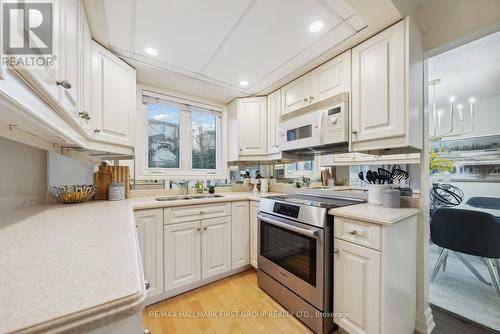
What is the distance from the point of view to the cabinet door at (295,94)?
2004mm

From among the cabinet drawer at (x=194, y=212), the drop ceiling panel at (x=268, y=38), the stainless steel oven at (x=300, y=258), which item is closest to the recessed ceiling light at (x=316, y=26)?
the drop ceiling panel at (x=268, y=38)

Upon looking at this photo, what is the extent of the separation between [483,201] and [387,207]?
2661mm

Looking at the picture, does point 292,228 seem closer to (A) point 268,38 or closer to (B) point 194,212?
(B) point 194,212

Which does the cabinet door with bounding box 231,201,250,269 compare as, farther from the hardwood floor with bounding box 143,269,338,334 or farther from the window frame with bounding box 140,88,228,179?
the window frame with bounding box 140,88,228,179

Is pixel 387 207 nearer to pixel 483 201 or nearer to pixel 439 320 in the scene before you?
pixel 439 320

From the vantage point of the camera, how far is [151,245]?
1699mm

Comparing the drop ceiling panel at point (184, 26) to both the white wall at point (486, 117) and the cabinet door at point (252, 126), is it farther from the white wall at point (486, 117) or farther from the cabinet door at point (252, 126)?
the white wall at point (486, 117)

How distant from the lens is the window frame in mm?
2285

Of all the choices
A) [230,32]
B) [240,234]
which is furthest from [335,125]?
[240,234]

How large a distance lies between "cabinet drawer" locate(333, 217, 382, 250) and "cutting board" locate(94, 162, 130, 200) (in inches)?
80.2

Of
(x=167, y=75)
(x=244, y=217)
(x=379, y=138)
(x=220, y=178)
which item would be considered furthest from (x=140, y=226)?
(x=379, y=138)

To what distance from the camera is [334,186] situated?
2.06m

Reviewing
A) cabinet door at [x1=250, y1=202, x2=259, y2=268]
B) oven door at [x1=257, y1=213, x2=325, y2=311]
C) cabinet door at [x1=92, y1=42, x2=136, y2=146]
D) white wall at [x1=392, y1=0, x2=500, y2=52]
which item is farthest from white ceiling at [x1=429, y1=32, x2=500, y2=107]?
cabinet door at [x1=92, y1=42, x2=136, y2=146]

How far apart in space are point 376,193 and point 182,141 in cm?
223
